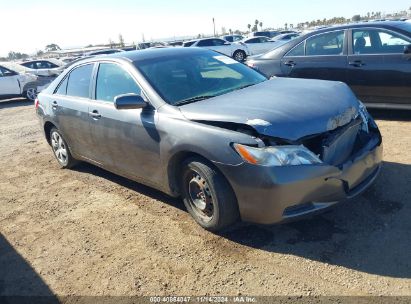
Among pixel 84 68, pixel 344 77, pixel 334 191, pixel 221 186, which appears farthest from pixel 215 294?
pixel 344 77

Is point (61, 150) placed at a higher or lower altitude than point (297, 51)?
lower

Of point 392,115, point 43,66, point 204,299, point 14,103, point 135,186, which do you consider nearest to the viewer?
point 204,299

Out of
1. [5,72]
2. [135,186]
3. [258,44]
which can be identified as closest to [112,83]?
[135,186]

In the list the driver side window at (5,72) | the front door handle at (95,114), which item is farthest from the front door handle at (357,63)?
the driver side window at (5,72)

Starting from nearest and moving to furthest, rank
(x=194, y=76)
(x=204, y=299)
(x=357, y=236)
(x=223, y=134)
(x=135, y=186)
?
(x=204, y=299), (x=223, y=134), (x=357, y=236), (x=194, y=76), (x=135, y=186)

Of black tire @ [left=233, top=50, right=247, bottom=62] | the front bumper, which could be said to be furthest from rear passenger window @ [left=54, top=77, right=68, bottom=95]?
black tire @ [left=233, top=50, right=247, bottom=62]

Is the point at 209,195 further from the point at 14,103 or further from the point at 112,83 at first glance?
the point at 14,103

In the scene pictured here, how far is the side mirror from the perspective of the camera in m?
3.72

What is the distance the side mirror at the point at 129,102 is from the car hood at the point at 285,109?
1.36 ft

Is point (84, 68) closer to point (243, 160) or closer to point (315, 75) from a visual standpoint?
point (243, 160)

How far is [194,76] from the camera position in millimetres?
4227

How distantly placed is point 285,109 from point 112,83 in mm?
2099

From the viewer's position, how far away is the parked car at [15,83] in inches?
571

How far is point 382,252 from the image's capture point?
305cm
